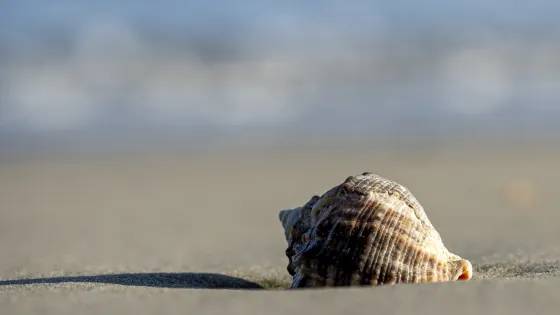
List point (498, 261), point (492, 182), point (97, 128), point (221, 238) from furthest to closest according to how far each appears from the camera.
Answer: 1. point (97, 128)
2. point (492, 182)
3. point (221, 238)
4. point (498, 261)

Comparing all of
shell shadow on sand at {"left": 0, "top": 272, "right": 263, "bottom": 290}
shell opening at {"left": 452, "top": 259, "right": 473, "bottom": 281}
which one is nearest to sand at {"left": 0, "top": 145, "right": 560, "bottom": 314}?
shell shadow on sand at {"left": 0, "top": 272, "right": 263, "bottom": 290}

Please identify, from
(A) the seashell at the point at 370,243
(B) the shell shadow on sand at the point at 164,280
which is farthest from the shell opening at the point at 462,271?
(B) the shell shadow on sand at the point at 164,280

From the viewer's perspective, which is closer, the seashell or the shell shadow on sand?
the seashell

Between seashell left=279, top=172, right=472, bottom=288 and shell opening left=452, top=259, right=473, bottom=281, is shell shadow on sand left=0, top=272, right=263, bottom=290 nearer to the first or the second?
seashell left=279, top=172, right=472, bottom=288

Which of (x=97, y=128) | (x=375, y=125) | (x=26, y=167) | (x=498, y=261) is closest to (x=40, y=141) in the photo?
A: (x=97, y=128)

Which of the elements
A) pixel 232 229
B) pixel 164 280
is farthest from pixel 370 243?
pixel 232 229

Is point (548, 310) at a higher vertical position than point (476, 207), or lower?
higher

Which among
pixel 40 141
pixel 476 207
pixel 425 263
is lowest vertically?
pixel 40 141

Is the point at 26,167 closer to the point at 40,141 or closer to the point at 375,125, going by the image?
the point at 40,141
